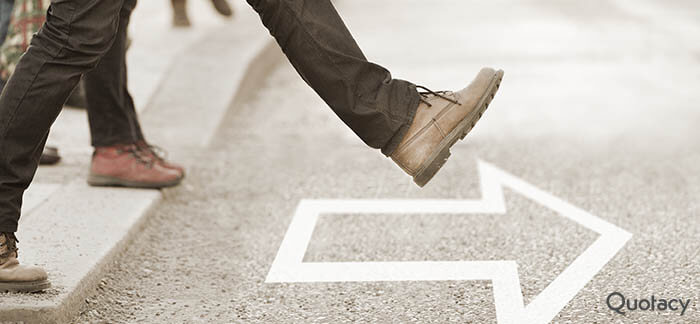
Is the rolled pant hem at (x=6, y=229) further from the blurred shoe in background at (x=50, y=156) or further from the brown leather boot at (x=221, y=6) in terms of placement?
the brown leather boot at (x=221, y=6)

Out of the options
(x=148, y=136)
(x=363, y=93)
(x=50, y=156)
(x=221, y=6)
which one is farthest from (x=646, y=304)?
(x=221, y=6)

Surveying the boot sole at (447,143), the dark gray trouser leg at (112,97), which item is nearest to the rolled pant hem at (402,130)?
the boot sole at (447,143)

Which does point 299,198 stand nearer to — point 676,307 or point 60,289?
point 60,289

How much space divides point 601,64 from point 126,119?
14.8 feet

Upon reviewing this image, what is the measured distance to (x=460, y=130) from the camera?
3395 mm

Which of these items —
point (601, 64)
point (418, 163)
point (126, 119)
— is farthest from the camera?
point (601, 64)

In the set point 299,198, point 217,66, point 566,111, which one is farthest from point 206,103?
point 566,111

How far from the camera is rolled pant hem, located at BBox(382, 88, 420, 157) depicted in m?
3.32

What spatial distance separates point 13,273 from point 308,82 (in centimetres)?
107

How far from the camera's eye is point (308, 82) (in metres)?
3.30

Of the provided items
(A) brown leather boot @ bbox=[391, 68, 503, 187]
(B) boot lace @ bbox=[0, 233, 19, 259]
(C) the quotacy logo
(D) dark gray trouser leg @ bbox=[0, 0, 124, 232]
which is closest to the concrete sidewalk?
(B) boot lace @ bbox=[0, 233, 19, 259]

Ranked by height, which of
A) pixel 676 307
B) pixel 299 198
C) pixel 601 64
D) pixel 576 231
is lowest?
pixel 601 64

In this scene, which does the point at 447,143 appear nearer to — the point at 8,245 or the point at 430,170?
the point at 430,170

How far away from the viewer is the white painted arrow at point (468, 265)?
127 inches
